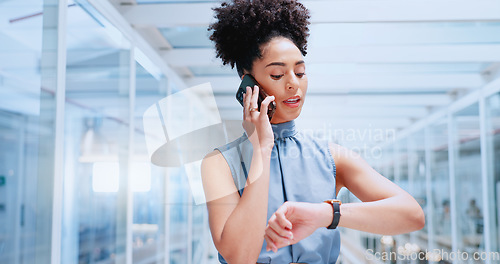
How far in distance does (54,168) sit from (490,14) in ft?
7.89

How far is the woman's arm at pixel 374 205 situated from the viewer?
892 millimetres

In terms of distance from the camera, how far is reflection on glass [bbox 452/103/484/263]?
13.1 ft

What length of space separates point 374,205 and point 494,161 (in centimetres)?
334

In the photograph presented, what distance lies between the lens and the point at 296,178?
0.99 m

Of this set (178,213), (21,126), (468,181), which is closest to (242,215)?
(21,126)

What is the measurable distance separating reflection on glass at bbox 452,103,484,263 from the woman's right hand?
3605mm

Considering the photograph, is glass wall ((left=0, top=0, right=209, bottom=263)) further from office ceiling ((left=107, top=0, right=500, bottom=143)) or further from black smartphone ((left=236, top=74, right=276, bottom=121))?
black smartphone ((left=236, top=74, right=276, bottom=121))

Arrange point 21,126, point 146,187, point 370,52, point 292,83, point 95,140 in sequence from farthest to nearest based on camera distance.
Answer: point 370,52 → point 146,187 → point 95,140 → point 21,126 → point 292,83

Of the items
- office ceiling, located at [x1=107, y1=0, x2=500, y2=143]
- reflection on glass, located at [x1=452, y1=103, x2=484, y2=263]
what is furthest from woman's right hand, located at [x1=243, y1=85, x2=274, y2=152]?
reflection on glass, located at [x1=452, y1=103, x2=484, y2=263]

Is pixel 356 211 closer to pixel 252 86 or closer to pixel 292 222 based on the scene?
pixel 292 222

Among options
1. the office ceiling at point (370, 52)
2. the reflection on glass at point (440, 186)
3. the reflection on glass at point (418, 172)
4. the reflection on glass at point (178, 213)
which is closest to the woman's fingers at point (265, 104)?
the office ceiling at point (370, 52)

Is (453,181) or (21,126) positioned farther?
(453,181)

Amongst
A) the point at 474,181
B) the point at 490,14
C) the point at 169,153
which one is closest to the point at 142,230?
the point at 169,153

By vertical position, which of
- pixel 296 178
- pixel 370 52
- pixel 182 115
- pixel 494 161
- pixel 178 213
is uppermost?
pixel 370 52
